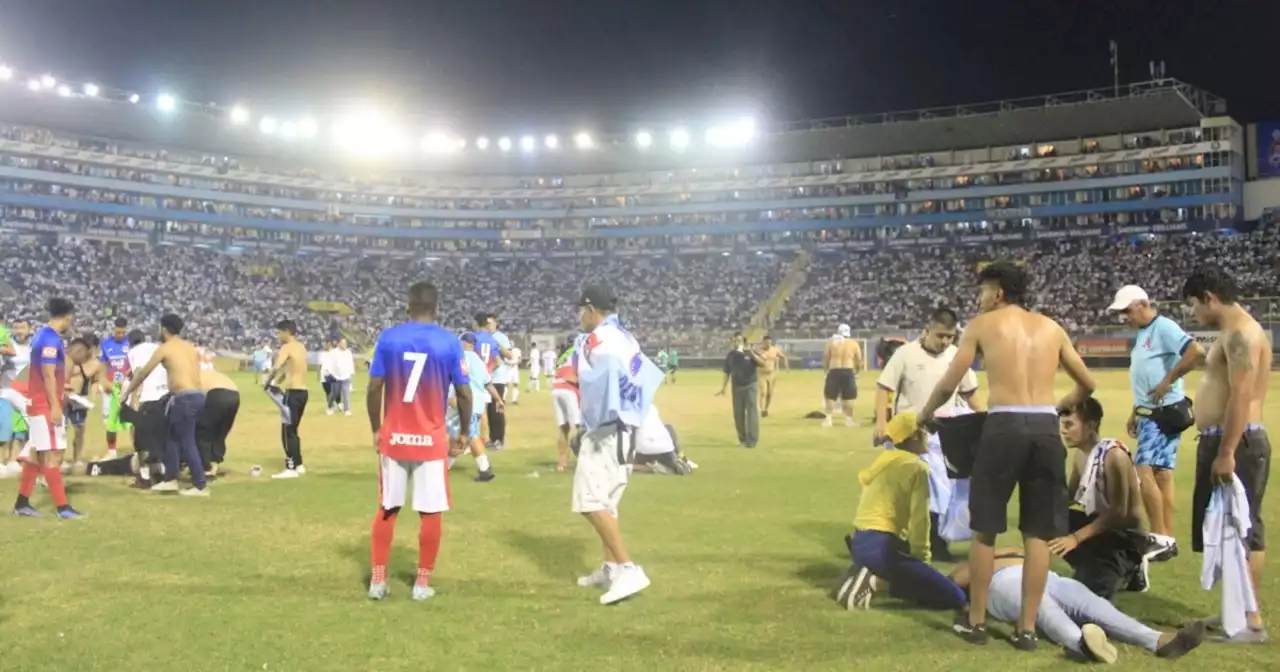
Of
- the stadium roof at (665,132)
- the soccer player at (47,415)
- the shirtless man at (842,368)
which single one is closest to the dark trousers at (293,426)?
the soccer player at (47,415)

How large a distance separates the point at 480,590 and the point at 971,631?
10.7 feet

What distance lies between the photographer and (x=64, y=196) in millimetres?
66688

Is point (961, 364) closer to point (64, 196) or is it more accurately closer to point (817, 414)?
point (817, 414)

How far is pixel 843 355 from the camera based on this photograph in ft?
62.1

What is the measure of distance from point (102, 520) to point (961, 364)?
8.27 m

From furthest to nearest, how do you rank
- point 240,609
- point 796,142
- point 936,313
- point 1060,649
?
1. point 796,142
2. point 936,313
3. point 240,609
4. point 1060,649

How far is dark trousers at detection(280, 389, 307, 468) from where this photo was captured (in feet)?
40.1

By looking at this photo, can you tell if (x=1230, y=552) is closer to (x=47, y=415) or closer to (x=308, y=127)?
(x=47, y=415)

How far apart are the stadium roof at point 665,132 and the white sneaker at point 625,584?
67.5 meters

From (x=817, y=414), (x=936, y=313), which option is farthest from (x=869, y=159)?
(x=936, y=313)

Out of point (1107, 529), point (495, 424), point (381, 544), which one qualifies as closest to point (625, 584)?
point (381, 544)

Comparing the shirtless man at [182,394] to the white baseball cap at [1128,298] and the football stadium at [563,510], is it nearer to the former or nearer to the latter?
the football stadium at [563,510]

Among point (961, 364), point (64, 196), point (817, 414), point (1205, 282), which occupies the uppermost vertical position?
point (64, 196)

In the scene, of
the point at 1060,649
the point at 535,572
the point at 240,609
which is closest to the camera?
the point at 1060,649
